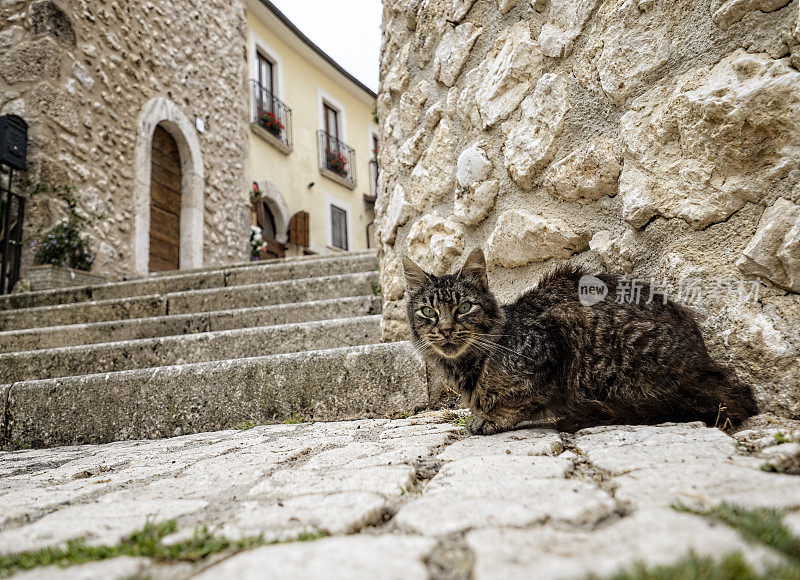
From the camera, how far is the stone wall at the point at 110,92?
5.51 metres

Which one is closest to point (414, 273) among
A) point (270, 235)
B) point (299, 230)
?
point (299, 230)

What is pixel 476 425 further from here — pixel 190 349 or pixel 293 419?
pixel 190 349

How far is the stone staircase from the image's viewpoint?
2492mm

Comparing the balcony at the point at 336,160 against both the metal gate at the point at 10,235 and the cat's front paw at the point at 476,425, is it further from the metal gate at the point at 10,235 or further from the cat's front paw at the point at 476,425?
the cat's front paw at the point at 476,425

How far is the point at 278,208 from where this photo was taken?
475 inches

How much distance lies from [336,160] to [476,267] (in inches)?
514

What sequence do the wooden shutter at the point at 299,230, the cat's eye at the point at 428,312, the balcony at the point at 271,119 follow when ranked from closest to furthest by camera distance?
the cat's eye at the point at 428,312
the balcony at the point at 271,119
the wooden shutter at the point at 299,230

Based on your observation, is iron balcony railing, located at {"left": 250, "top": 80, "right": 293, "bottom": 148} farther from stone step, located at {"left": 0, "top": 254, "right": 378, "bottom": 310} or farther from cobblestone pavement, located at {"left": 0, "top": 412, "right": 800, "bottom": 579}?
cobblestone pavement, located at {"left": 0, "top": 412, "right": 800, "bottom": 579}

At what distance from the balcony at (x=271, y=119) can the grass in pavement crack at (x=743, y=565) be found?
37.8 ft

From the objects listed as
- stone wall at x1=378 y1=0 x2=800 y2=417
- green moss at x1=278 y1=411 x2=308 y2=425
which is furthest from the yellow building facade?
green moss at x1=278 y1=411 x2=308 y2=425

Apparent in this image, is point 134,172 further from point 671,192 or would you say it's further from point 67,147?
point 671,192

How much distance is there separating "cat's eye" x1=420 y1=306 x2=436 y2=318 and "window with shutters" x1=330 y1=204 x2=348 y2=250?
12.5 metres

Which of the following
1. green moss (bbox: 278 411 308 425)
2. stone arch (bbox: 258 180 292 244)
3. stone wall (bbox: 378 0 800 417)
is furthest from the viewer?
stone arch (bbox: 258 180 292 244)

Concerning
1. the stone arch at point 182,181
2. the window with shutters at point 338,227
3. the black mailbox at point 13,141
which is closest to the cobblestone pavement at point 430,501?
the black mailbox at point 13,141
